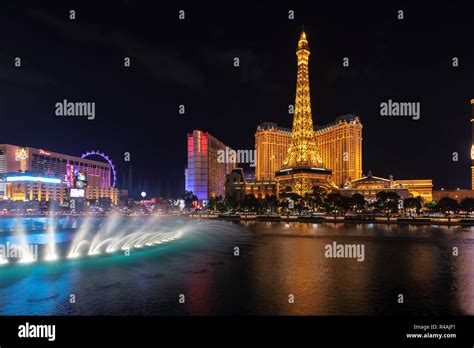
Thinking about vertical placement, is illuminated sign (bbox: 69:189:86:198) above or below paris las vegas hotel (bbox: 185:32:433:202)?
below

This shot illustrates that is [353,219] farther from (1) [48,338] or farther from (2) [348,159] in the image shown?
(2) [348,159]

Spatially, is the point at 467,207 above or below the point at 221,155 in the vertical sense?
below

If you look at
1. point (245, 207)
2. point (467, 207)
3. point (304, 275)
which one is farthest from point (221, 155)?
point (304, 275)

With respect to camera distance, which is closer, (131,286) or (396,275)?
(131,286)

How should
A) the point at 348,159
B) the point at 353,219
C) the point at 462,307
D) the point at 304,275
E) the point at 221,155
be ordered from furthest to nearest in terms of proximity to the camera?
1. the point at 221,155
2. the point at 348,159
3. the point at 353,219
4. the point at 304,275
5. the point at 462,307

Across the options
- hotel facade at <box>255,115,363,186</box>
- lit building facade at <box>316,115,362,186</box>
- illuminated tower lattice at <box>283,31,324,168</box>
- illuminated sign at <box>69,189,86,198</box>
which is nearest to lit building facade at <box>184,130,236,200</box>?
hotel facade at <box>255,115,363,186</box>

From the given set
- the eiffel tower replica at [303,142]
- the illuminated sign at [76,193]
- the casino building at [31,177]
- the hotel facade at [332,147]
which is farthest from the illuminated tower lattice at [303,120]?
the casino building at [31,177]

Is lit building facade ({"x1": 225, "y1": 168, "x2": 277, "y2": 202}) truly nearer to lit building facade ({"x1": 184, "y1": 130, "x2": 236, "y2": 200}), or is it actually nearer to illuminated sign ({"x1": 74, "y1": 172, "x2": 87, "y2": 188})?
lit building facade ({"x1": 184, "y1": 130, "x2": 236, "y2": 200})
